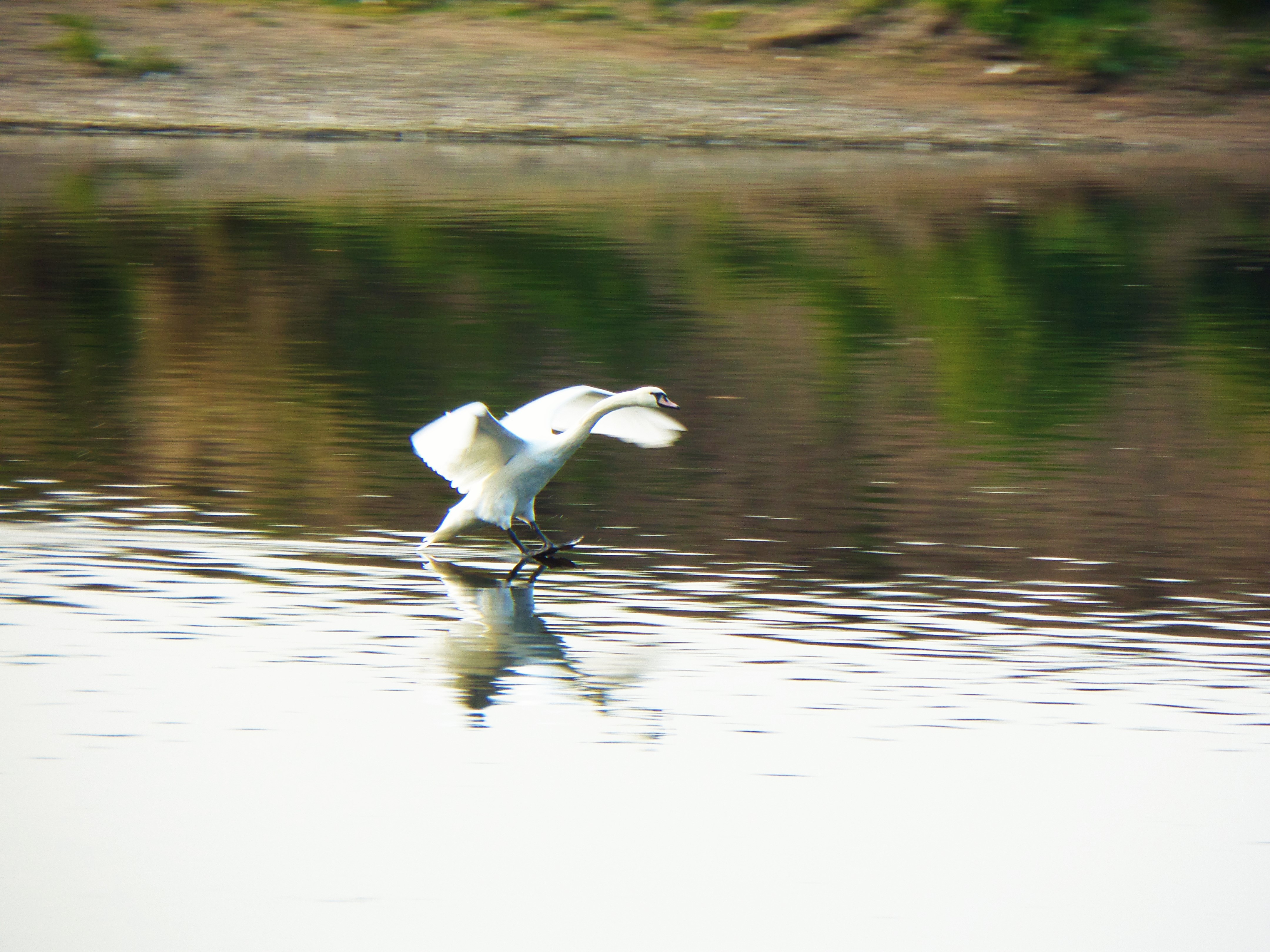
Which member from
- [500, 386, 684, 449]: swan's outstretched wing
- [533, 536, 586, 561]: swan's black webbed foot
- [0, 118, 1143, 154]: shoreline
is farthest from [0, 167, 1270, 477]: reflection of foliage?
[0, 118, 1143, 154]: shoreline

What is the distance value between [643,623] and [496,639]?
0.55 m

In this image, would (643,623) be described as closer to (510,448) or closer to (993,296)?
(510,448)

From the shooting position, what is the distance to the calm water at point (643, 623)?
16.6 feet

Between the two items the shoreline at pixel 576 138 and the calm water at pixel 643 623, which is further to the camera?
the shoreline at pixel 576 138

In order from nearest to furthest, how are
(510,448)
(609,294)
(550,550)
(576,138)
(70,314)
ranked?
(510,448), (550,550), (70,314), (609,294), (576,138)

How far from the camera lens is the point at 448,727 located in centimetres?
610

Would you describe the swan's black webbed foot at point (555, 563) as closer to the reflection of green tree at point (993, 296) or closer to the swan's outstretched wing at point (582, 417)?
the swan's outstretched wing at point (582, 417)

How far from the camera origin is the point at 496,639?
22.9 feet

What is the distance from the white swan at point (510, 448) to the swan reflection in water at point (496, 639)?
153mm

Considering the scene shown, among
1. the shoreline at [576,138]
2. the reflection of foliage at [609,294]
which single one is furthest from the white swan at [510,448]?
the shoreline at [576,138]

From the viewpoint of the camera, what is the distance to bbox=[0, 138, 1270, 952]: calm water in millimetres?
5051

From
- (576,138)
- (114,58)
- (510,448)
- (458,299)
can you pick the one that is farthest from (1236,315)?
(114,58)

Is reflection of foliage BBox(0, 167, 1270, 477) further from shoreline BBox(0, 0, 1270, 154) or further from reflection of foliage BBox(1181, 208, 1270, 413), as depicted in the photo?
shoreline BBox(0, 0, 1270, 154)

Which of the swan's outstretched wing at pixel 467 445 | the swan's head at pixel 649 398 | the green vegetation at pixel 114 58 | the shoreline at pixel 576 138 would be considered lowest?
the swan's outstretched wing at pixel 467 445
